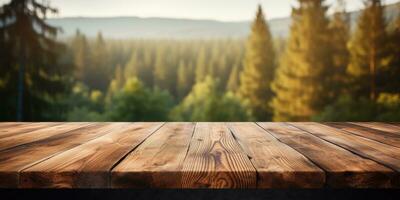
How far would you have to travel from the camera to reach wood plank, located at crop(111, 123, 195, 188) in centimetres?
103

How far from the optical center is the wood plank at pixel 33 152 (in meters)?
1.03

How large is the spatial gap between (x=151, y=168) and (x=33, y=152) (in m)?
0.51

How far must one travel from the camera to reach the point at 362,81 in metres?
20.5

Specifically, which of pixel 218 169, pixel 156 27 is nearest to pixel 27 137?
pixel 218 169

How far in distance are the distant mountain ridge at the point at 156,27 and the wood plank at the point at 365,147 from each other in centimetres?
11308

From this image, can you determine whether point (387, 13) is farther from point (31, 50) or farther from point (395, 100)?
point (31, 50)

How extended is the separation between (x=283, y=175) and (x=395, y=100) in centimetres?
2040

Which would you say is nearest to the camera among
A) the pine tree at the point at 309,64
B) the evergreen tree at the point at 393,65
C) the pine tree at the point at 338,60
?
the evergreen tree at the point at 393,65

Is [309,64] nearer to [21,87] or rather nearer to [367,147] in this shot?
[21,87]

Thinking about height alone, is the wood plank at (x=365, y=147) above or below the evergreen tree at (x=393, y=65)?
below

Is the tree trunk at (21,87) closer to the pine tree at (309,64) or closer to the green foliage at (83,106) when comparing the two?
the green foliage at (83,106)

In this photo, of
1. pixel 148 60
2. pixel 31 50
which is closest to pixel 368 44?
pixel 31 50

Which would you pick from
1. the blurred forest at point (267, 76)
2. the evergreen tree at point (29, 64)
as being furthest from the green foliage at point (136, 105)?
the evergreen tree at point (29, 64)

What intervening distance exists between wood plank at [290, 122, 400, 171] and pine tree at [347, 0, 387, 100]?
19.7m
